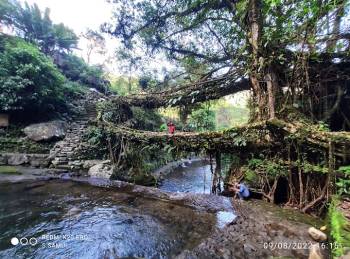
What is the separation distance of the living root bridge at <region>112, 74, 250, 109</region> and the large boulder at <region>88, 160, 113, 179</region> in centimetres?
370

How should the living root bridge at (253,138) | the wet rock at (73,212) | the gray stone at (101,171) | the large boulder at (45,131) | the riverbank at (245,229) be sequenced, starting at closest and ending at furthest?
the riverbank at (245,229), the living root bridge at (253,138), the wet rock at (73,212), the gray stone at (101,171), the large boulder at (45,131)

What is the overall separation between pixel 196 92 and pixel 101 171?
15.9 feet

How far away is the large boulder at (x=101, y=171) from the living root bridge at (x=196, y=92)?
3.70 metres

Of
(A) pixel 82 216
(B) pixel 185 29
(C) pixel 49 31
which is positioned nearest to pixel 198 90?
(B) pixel 185 29

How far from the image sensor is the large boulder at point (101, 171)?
8491mm

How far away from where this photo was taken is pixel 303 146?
4816mm

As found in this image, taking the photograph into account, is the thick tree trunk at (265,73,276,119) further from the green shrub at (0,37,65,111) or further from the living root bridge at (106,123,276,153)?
the green shrub at (0,37,65,111)

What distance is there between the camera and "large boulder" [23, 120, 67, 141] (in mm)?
10672

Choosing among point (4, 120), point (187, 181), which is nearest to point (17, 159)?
point (4, 120)

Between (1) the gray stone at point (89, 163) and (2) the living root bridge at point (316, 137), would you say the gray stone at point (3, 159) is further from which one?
(2) the living root bridge at point (316, 137)

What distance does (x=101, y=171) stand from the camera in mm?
8617

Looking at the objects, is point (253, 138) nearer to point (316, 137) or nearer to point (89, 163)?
point (316, 137)

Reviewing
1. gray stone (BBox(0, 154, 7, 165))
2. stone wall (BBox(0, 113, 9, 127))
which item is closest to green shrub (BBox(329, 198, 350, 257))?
gray stone (BBox(0, 154, 7, 165))
